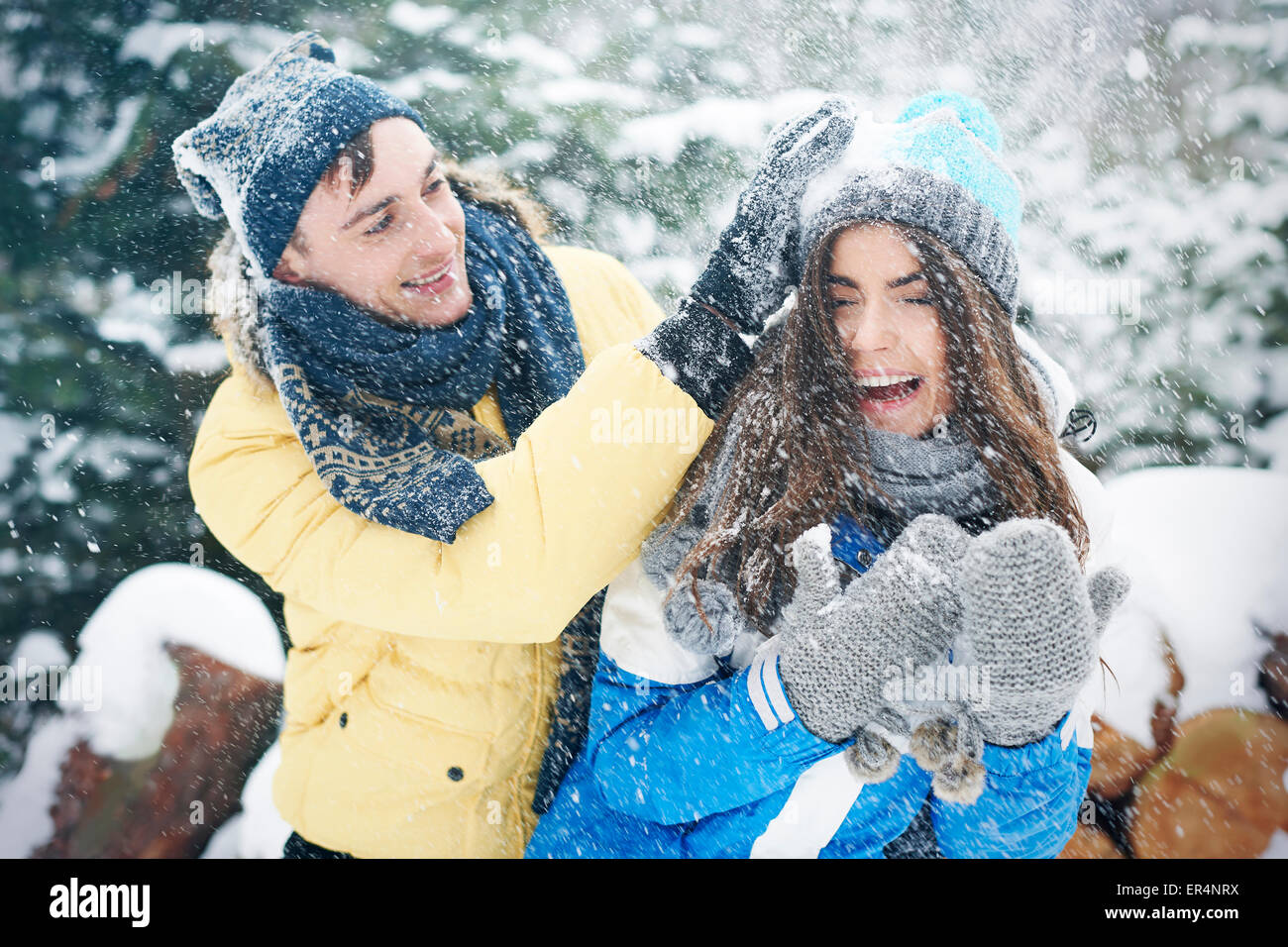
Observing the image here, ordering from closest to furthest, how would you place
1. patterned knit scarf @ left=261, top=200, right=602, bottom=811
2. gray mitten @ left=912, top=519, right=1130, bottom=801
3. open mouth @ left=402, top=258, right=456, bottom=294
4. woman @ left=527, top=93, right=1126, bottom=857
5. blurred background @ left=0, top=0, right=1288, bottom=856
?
1. gray mitten @ left=912, top=519, right=1130, bottom=801
2. woman @ left=527, top=93, right=1126, bottom=857
3. patterned knit scarf @ left=261, top=200, right=602, bottom=811
4. open mouth @ left=402, top=258, right=456, bottom=294
5. blurred background @ left=0, top=0, right=1288, bottom=856

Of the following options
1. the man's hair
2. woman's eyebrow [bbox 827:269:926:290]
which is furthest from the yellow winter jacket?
the man's hair

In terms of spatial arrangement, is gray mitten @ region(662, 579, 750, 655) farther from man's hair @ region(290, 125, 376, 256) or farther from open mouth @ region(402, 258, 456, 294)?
man's hair @ region(290, 125, 376, 256)

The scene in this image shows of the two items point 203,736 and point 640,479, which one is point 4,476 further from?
point 640,479

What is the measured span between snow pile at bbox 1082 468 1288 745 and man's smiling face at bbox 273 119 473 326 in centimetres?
135

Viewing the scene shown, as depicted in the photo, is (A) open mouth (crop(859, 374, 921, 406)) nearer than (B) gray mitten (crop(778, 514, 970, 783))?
No

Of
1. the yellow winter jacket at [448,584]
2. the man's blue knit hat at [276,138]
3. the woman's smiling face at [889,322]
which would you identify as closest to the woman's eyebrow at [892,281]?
the woman's smiling face at [889,322]

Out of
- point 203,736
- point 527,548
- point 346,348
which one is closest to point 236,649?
point 203,736

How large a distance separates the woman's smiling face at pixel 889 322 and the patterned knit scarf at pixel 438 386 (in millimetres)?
454

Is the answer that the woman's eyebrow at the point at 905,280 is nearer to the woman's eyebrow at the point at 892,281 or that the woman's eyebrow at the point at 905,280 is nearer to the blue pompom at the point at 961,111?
the woman's eyebrow at the point at 892,281

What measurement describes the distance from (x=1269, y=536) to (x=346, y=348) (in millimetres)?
1729

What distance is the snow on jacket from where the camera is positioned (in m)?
0.86

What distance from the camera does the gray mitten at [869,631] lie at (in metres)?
0.77

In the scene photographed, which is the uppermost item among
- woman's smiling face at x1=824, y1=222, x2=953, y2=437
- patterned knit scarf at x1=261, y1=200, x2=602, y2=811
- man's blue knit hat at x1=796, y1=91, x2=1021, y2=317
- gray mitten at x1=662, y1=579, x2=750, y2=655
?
man's blue knit hat at x1=796, y1=91, x2=1021, y2=317

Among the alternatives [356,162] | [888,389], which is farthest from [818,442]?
[356,162]
